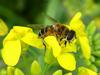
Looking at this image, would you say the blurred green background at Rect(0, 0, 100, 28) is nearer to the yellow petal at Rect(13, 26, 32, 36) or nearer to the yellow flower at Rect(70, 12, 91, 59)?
the yellow flower at Rect(70, 12, 91, 59)

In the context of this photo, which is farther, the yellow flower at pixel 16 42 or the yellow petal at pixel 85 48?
the yellow petal at pixel 85 48

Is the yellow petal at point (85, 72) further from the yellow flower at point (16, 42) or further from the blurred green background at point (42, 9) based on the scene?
the blurred green background at point (42, 9)

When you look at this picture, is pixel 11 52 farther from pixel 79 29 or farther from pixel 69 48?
pixel 79 29

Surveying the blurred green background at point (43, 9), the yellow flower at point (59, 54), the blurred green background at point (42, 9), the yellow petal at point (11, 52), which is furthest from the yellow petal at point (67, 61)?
the blurred green background at point (42, 9)

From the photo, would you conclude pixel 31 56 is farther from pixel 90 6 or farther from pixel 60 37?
pixel 90 6

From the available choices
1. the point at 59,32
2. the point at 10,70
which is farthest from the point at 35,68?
the point at 59,32

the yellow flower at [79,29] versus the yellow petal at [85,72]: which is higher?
the yellow flower at [79,29]
